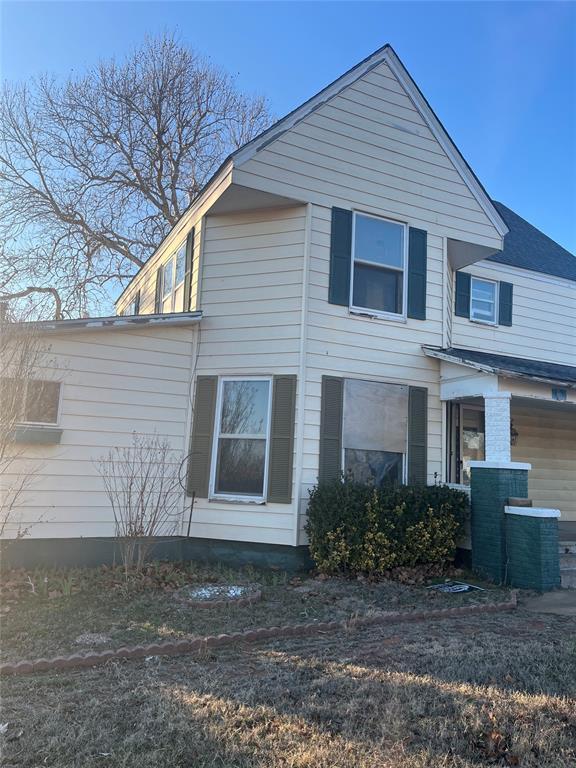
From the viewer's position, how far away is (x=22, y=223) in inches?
746

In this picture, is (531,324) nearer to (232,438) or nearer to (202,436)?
(232,438)

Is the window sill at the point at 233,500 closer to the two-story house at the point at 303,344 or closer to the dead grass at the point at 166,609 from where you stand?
the two-story house at the point at 303,344

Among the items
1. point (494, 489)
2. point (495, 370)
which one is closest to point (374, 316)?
point (495, 370)

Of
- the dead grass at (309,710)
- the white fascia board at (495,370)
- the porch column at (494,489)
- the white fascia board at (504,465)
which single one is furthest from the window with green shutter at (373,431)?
the dead grass at (309,710)

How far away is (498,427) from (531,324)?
14.6 feet

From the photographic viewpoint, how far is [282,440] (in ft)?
25.2

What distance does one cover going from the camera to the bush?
22.7 feet

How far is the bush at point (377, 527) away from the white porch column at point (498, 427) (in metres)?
0.88

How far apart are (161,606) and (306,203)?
569 centimetres

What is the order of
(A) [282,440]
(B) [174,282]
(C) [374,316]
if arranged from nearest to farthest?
1. (A) [282,440]
2. (C) [374,316]
3. (B) [174,282]

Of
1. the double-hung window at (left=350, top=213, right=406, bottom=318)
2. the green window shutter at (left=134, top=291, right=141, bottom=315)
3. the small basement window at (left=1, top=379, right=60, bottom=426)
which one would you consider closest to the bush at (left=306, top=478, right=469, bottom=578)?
the double-hung window at (left=350, top=213, right=406, bottom=318)

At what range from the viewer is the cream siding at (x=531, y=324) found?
10.2 m

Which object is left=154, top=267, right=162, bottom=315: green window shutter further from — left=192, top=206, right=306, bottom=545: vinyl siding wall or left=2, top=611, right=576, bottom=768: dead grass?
left=2, top=611, right=576, bottom=768: dead grass

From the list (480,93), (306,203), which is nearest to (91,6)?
(306,203)
